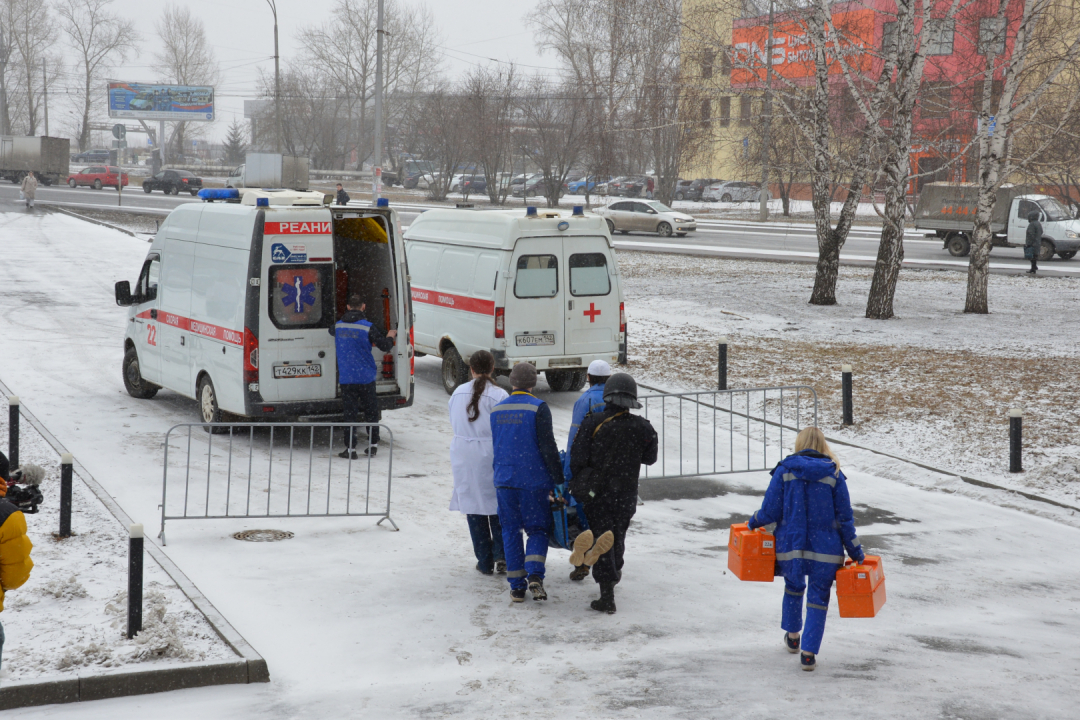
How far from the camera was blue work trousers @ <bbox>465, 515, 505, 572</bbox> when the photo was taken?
723cm

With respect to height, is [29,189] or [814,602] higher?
[29,189]

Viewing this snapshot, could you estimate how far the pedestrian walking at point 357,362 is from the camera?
10.4 metres

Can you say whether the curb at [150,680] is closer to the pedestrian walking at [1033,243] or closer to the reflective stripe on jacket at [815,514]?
the reflective stripe on jacket at [815,514]

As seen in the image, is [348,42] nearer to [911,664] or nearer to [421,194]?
[421,194]

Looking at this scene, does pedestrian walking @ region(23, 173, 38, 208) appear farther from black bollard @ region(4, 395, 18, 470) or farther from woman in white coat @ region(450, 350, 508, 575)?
woman in white coat @ region(450, 350, 508, 575)

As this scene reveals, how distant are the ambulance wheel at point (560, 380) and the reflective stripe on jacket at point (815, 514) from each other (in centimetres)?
871

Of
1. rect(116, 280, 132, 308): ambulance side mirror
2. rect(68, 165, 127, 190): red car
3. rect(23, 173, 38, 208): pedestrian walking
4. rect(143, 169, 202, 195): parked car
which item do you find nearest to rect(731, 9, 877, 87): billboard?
rect(116, 280, 132, 308): ambulance side mirror

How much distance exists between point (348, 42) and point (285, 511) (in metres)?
87.0

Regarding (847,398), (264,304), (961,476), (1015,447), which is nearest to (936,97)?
(847,398)

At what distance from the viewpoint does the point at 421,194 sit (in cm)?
6731

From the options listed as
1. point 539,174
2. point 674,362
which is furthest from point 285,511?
point 539,174

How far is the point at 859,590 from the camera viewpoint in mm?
5680

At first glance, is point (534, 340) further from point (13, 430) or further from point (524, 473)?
point (524, 473)

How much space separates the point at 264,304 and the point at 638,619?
562 cm
